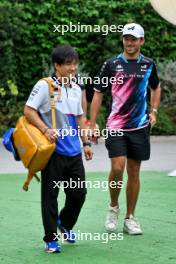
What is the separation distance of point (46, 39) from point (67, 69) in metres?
12.3

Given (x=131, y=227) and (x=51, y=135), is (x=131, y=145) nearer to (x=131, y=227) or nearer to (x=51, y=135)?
(x=131, y=227)

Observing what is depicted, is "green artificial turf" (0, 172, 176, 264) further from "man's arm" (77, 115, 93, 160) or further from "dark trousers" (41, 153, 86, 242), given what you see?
"man's arm" (77, 115, 93, 160)

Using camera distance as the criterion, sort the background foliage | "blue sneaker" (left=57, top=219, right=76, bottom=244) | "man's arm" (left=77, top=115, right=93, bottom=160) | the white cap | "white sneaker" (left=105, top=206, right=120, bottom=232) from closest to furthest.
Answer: "man's arm" (left=77, top=115, right=93, bottom=160) → "blue sneaker" (left=57, top=219, right=76, bottom=244) → the white cap → "white sneaker" (left=105, top=206, right=120, bottom=232) → the background foliage

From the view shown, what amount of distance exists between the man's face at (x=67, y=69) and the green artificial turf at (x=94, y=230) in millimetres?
1388

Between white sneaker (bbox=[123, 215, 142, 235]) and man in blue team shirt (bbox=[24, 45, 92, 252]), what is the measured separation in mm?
821

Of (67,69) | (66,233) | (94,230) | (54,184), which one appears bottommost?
(94,230)

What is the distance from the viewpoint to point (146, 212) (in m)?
9.08

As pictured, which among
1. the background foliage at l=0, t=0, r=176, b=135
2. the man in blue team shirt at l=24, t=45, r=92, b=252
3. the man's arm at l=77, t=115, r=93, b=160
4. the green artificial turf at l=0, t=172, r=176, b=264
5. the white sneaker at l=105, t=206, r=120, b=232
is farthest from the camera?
the background foliage at l=0, t=0, r=176, b=135

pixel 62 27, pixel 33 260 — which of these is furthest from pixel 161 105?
pixel 33 260

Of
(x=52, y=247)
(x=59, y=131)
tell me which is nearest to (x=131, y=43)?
(x=59, y=131)

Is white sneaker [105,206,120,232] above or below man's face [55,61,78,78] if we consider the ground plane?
below

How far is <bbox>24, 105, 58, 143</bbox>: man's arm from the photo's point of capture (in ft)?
22.5

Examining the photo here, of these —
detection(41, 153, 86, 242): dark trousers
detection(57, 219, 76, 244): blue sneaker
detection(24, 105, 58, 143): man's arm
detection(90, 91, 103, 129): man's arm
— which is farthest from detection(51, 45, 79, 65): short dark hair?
detection(57, 219, 76, 244): blue sneaker

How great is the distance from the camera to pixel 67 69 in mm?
7023
